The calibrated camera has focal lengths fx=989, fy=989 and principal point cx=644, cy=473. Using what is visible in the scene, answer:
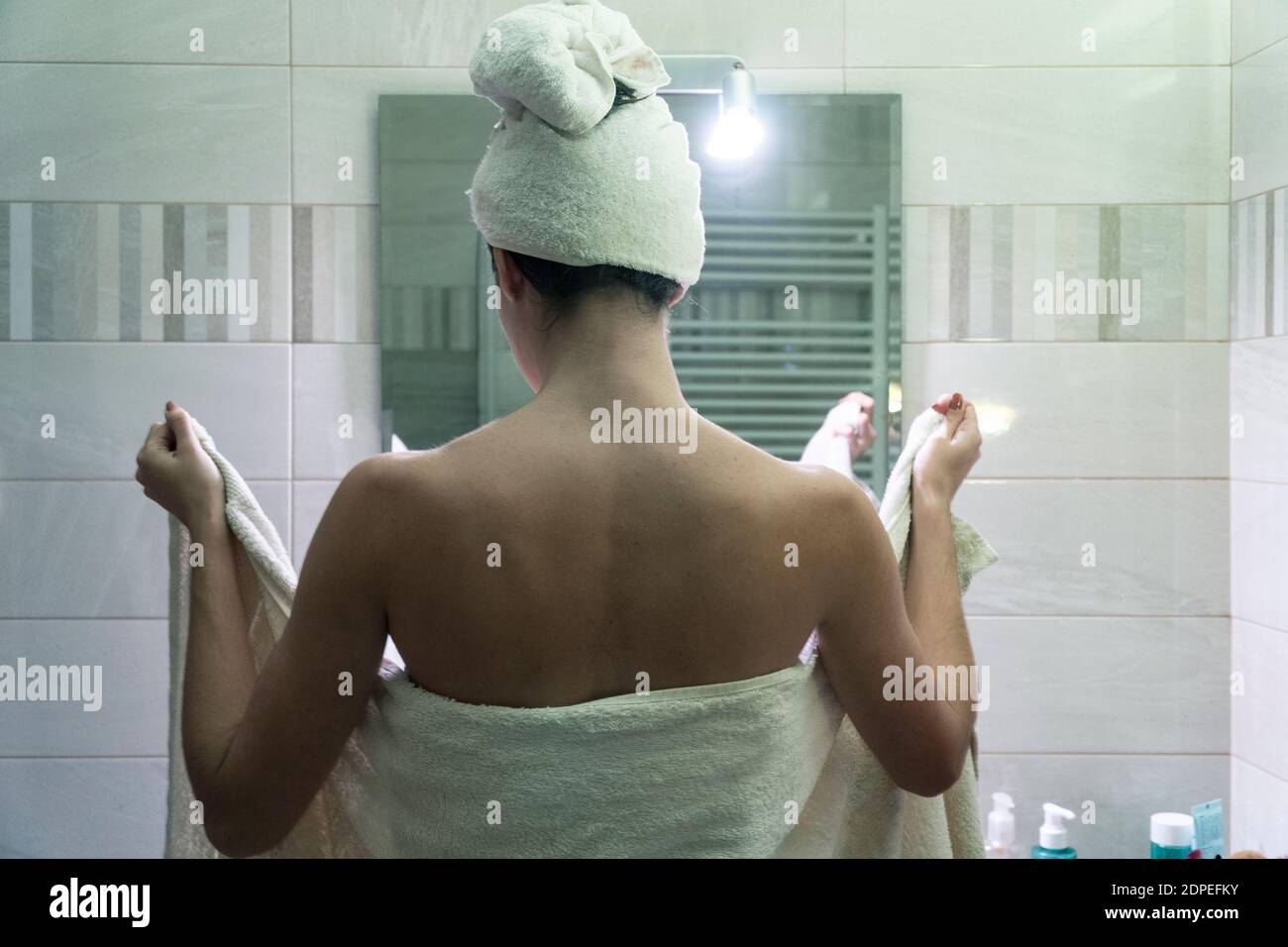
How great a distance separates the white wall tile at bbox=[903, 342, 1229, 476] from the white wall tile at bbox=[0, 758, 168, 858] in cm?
111

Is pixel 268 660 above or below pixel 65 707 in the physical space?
above

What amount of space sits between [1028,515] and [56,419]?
1203 mm

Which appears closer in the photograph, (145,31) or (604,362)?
(604,362)

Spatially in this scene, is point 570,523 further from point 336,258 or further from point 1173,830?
point 1173,830

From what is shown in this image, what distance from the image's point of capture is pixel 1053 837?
3.91ft

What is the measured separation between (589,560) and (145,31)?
980 millimetres

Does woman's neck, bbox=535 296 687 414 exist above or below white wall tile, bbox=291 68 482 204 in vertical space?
below

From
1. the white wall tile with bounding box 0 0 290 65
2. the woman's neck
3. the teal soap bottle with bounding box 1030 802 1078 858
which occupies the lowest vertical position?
the teal soap bottle with bounding box 1030 802 1078 858

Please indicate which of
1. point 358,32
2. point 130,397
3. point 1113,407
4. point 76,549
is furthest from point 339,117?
point 1113,407

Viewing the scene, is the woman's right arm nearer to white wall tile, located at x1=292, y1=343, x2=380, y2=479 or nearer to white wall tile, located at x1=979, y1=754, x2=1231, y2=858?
white wall tile, located at x1=979, y1=754, x2=1231, y2=858

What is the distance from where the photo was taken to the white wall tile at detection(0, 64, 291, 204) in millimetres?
1172

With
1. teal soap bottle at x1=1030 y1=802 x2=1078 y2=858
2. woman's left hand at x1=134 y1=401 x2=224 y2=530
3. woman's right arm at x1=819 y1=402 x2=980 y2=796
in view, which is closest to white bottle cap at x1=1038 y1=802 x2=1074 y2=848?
teal soap bottle at x1=1030 y1=802 x2=1078 y2=858
